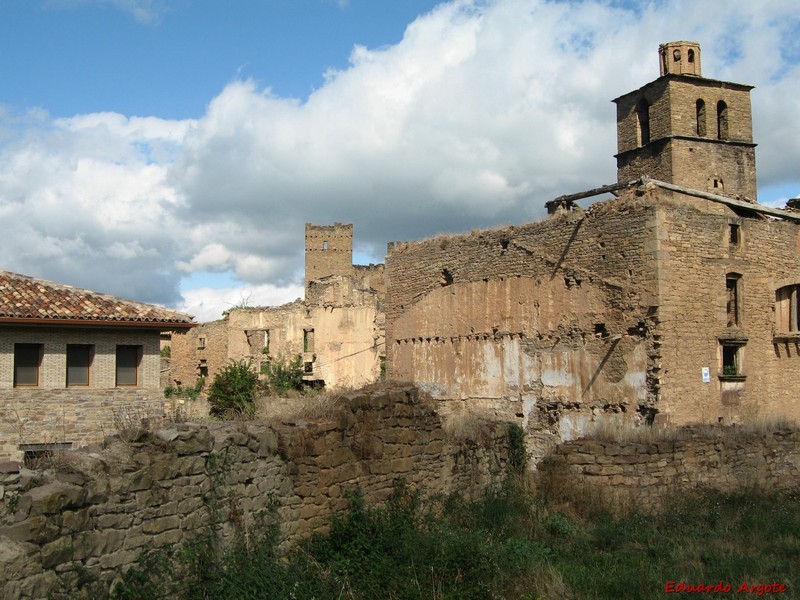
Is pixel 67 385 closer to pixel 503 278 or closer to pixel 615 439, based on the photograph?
pixel 503 278

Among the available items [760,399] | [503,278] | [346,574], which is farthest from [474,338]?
[346,574]

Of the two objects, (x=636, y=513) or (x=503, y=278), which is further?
(x=503, y=278)

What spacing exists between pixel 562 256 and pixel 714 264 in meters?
3.32

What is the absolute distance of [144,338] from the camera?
20.5 metres

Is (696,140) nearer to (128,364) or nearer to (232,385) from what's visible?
(232,385)

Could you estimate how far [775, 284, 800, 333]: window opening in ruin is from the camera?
18.4 metres

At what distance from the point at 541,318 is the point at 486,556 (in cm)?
1143

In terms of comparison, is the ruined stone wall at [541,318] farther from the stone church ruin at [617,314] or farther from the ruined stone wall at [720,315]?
the ruined stone wall at [720,315]

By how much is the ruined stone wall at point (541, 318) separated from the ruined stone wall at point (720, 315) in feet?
1.51

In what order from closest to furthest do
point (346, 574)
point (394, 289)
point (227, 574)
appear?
point (227, 574)
point (346, 574)
point (394, 289)

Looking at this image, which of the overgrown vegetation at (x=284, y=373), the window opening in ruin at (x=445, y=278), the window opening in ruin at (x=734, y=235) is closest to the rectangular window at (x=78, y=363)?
the window opening in ruin at (x=445, y=278)

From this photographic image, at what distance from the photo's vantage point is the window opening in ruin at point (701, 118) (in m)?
38.6

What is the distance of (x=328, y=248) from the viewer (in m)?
58.5

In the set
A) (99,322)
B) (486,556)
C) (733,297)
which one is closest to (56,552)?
(486,556)
